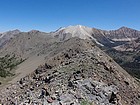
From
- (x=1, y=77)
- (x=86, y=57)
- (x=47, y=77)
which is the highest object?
(x=86, y=57)

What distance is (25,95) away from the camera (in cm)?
3744

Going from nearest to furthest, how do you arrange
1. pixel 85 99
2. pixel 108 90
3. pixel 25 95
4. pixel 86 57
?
pixel 85 99, pixel 108 90, pixel 25 95, pixel 86 57

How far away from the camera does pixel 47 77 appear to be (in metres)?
41.3

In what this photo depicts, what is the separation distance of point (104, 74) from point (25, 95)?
42.0ft

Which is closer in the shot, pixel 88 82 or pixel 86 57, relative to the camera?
pixel 88 82

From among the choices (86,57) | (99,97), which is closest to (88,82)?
(99,97)

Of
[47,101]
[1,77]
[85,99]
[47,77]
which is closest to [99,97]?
[85,99]

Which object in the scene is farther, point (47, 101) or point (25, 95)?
point (25, 95)

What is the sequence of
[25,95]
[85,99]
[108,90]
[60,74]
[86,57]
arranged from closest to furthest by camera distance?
1. [85,99]
2. [108,90]
3. [25,95]
4. [60,74]
5. [86,57]

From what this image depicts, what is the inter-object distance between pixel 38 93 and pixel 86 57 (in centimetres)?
1431

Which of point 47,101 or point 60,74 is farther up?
point 60,74

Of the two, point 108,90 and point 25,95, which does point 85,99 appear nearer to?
point 108,90

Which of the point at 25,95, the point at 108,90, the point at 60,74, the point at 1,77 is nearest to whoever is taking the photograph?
the point at 108,90

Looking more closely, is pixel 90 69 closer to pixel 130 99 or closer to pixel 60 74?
pixel 60 74
